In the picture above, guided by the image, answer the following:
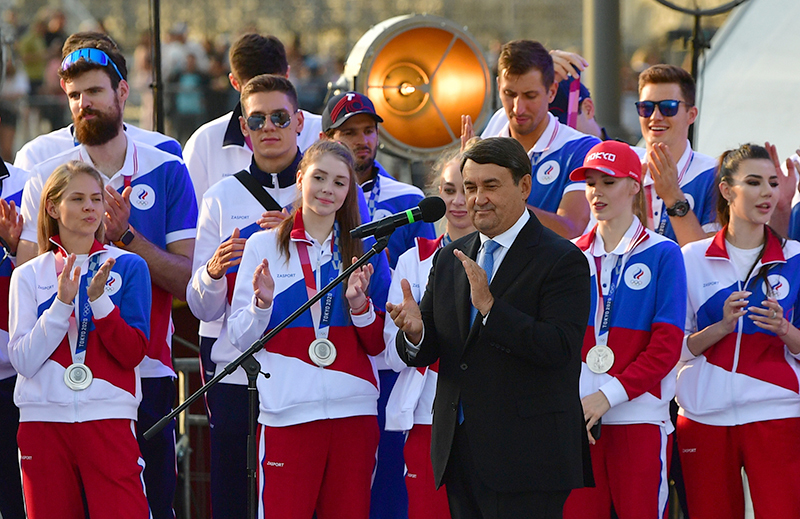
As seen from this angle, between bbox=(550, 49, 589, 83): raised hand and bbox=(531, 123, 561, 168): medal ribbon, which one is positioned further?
bbox=(550, 49, 589, 83): raised hand

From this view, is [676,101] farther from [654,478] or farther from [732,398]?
[654,478]

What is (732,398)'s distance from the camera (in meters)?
5.03

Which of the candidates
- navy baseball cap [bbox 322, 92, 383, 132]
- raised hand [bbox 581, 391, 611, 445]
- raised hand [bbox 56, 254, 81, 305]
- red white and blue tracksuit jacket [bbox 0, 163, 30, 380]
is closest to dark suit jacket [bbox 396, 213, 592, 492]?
raised hand [bbox 581, 391, 611, 445]

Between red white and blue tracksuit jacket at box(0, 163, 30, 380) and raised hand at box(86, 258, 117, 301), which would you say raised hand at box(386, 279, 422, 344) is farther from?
red white and blue tracksuit jacket at box(0, 163, 30, 380)

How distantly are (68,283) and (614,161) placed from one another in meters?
2.39

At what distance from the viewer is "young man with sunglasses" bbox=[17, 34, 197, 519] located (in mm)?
5434

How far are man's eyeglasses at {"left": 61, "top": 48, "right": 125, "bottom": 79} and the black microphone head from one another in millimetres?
2242

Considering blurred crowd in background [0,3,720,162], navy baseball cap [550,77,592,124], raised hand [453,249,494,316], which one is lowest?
raised hand [453,249,494,316]

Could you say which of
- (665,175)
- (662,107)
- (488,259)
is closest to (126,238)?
(488,259)

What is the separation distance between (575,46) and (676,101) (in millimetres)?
23247

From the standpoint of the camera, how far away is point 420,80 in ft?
23.8

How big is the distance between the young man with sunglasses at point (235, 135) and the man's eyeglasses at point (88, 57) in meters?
0.74

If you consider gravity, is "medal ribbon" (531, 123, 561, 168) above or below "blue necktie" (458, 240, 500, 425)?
above

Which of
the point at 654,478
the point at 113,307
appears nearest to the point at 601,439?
the point at 654,478
